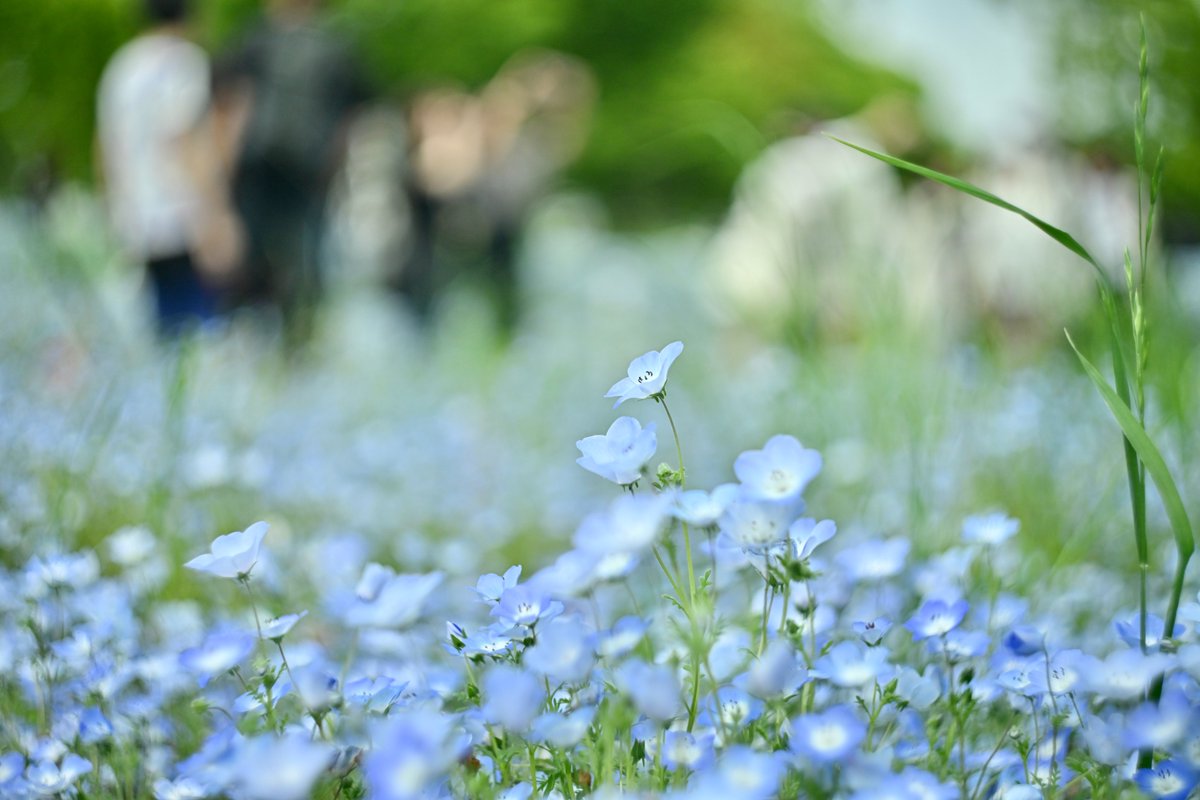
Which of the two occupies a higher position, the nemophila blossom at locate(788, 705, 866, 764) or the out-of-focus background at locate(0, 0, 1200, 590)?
the nemophila blossom at locate(788, 705, 866, 764)

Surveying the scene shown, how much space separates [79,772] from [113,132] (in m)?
4.77

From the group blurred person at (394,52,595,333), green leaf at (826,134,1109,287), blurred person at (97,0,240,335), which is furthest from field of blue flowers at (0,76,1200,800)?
blurred person at (394,52,595,333)

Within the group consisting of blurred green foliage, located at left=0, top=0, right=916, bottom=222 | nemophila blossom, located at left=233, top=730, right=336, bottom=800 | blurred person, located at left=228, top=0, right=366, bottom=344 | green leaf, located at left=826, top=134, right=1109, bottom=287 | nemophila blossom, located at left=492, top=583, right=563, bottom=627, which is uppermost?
green leaf, located at left=826, top=134, right=1109, bottom=287

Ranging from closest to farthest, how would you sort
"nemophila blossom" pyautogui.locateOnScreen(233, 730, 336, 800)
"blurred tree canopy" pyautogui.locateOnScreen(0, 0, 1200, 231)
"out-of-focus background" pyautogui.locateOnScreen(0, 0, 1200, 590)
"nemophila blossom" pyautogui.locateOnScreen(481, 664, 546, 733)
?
"nemophila blossom" pyautogui.locateOnScreen(233, 730, 336, 800) → "nemophila blossom" pyautogui.locateOnScreen(481, 664, 546, 733) → "out-of-focus background" pyautogui.locateOnScreen(0, 0, 1200, 590) → "blurred tree canopy" pyautogui.locateOnScreen(0, 0, 1200, 231)

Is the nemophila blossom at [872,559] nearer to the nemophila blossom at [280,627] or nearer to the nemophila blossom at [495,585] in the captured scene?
the nemophila blossom at [495,585]

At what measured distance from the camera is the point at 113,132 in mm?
5273

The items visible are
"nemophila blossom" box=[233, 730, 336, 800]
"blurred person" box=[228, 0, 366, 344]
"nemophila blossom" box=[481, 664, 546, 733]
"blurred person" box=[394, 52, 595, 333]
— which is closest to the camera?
"nemophila blossom" box=[233, 730, 336, 800]

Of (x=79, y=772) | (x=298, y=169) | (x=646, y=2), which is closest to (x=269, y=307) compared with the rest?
(x=298, y=169)

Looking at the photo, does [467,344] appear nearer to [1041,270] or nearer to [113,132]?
A: [113,132]

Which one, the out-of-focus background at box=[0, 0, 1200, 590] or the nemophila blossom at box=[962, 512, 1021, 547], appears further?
the out-of-focus background at box=[0, 0, 1200, 590]

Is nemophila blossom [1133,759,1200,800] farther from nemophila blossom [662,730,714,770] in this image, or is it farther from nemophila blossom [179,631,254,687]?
nemophila blossom [179,631,254,687]

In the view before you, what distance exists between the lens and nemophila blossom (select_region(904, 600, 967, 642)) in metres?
1.06

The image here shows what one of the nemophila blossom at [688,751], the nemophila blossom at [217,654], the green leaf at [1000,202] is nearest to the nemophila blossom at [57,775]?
the nemophila blossom at [217,654]

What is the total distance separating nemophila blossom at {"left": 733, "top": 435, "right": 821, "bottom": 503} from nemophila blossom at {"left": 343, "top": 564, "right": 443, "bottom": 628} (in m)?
0.30
